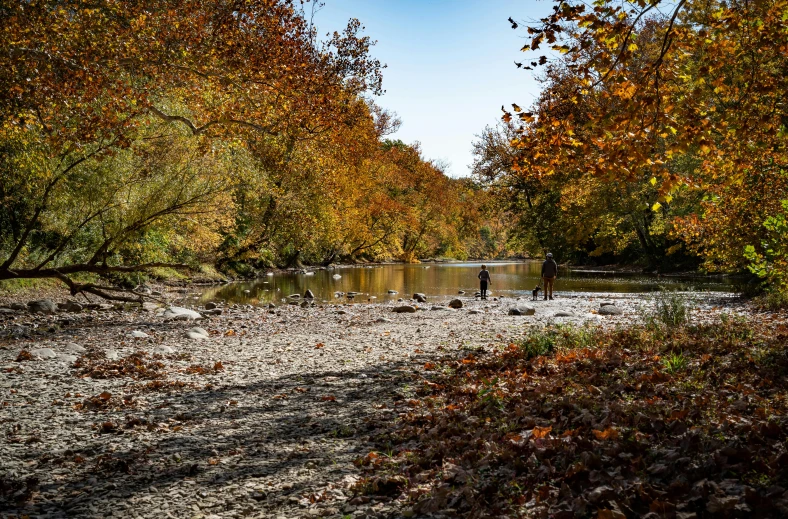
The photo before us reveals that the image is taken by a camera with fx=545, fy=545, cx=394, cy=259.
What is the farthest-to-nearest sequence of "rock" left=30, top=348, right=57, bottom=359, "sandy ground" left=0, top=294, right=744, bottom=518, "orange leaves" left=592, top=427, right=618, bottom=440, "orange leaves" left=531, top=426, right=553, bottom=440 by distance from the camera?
"rock" left=30, top=348, right=57, bottom=359
"orange leaves" left=531, top=426, right=553, bottom=440
"sandy ground" left=0, top=294, right=744, bottom=518
"orange leaves" left=592, top=427, right=618, bottom=440

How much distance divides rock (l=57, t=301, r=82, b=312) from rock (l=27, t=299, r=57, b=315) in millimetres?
539

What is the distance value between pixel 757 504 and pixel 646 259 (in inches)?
1807

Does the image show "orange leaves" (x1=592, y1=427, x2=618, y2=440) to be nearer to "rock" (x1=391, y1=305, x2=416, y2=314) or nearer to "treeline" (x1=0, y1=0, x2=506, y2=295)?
"treeline" (x1=0, y1=0, x2=506, y2=295)

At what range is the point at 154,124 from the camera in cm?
2069

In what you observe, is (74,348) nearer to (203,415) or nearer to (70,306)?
(203,415)

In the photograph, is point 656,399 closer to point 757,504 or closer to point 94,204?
point 757,504

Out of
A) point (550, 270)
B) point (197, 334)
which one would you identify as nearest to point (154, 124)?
point (197, 334)

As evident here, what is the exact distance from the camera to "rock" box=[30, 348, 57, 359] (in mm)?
10686

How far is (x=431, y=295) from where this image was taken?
2850 centimetres

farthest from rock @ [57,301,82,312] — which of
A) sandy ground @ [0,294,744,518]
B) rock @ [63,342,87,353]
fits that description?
rock @ [63,342,87,353]

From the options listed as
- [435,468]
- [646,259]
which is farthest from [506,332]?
[646,259]

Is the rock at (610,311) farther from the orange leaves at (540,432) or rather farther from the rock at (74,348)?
the rock at (74,348)

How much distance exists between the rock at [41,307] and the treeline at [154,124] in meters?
1.70

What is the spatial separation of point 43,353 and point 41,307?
8865 mm
